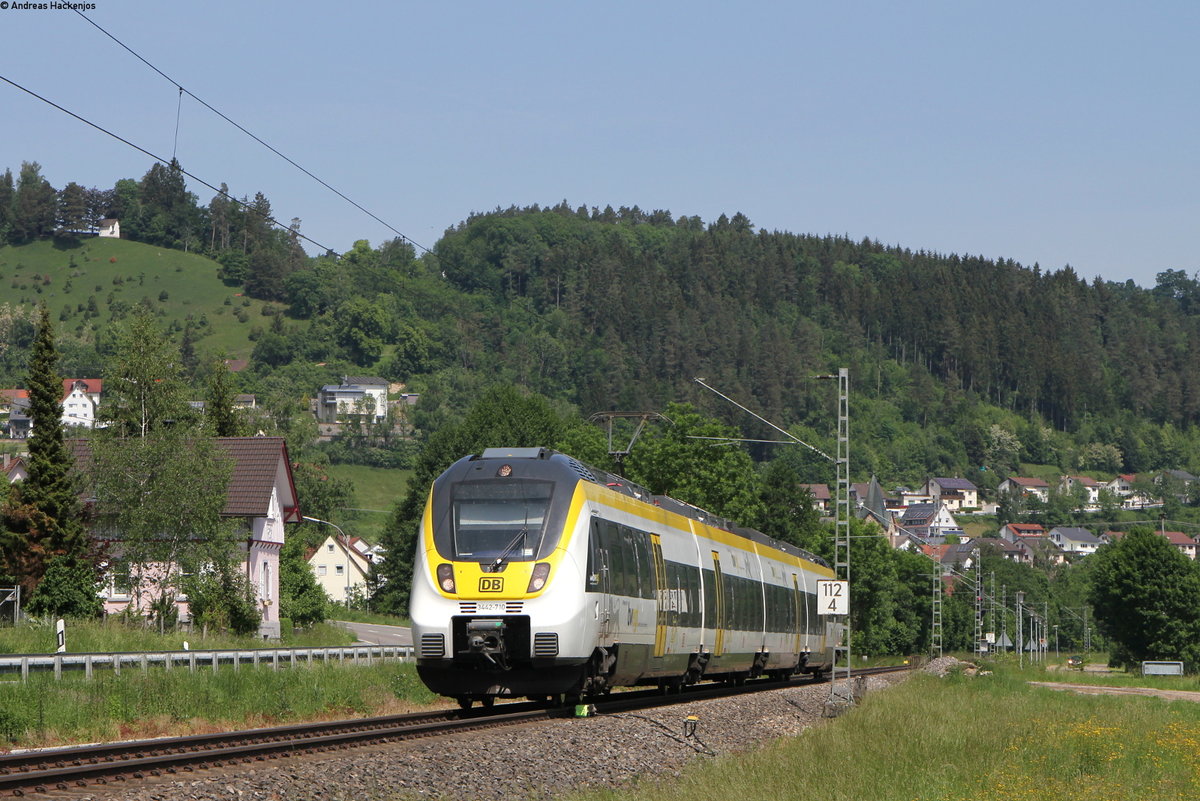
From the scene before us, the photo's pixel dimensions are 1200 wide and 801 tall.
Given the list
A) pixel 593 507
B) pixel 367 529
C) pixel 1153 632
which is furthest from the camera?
pixel 367 529

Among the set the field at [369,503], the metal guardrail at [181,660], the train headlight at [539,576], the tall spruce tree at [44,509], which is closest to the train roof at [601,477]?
the train headlight at [539,576]

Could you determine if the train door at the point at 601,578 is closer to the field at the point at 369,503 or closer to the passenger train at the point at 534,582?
the passenger train at the point at 534,582

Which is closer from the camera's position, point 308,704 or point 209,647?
point 308,704

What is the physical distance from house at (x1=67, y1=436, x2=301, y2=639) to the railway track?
103ft

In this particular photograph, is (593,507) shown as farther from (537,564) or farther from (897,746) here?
(897,746)

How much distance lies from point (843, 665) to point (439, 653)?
39140 millimetres

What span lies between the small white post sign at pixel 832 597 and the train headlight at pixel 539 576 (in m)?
9.85

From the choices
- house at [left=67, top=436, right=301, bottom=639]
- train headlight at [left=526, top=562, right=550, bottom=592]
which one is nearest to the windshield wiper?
train headlight at [left=526, top=562, right=550, bottom=592]

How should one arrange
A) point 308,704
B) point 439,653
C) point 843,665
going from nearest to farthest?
point 439,653
point 308,704
point 843,665

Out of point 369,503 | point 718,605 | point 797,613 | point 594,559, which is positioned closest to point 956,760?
point 594,559

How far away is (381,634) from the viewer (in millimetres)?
72062

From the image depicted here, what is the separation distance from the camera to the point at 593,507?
74.8ft

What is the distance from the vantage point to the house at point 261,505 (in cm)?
5447

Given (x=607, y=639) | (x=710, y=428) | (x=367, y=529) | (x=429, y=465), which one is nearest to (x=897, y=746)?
(x=607, y=639)
